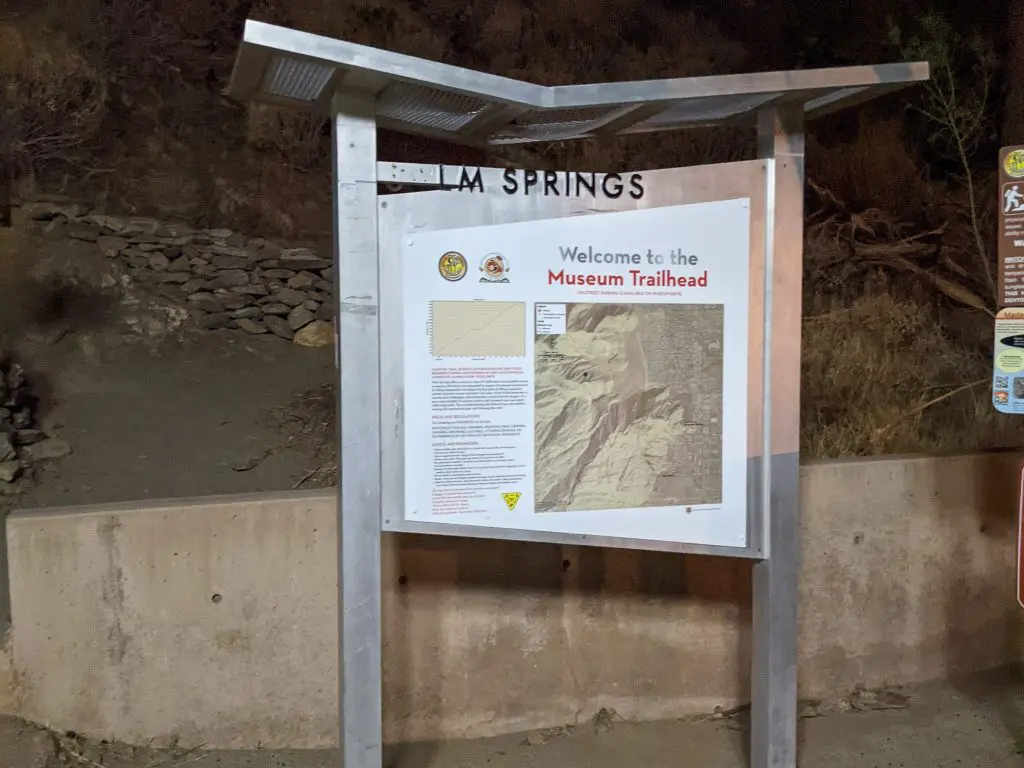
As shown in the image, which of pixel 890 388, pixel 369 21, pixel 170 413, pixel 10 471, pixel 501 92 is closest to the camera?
pixel 501 92

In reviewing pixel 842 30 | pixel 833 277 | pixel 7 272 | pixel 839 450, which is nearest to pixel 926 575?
pixel 839 450

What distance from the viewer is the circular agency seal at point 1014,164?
10.3ft

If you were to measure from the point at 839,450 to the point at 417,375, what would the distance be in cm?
284

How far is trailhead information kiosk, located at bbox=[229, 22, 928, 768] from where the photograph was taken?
107 inches

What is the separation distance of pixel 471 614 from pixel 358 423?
53.2 inches

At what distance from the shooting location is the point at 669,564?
3.97 metres

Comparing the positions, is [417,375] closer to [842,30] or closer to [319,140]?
[319,140]

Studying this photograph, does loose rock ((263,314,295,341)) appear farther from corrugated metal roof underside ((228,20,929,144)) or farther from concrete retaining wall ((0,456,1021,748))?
corrugated metal roof underside ((228,20,929,144))

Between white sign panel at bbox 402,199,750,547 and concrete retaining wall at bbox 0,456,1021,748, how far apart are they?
900 mm

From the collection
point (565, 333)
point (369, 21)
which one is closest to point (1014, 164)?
point (565, 333)

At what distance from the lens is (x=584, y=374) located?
293cm

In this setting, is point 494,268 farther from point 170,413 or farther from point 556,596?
point 170,413

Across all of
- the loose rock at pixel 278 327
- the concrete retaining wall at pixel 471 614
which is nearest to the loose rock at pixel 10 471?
the concrete retaining wall at pixel 471 614

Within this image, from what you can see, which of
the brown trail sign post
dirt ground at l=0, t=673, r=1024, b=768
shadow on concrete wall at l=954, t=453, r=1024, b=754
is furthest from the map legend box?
shadow on concrete wall at l=954, t=453, r=1024, b=754
